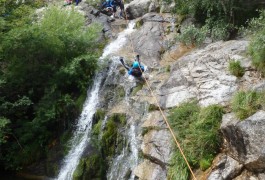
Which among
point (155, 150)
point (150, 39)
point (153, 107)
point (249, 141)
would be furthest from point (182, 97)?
point (150, 39)

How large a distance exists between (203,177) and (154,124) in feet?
9.32

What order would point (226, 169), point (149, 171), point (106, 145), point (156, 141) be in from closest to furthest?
1. point (226, 169)
2. point (149, 171)
3. point (156, 141)
4. point (106, 145)

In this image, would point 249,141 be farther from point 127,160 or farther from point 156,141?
point 127,160

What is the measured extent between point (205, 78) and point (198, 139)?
111 inches

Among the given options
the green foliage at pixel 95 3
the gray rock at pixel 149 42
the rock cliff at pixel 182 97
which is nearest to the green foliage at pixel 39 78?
the rock cliff at pixel 182 97

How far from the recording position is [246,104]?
7.71 metres

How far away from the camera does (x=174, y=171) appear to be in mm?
8266

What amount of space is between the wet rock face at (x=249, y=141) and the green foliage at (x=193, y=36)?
22.5 ft

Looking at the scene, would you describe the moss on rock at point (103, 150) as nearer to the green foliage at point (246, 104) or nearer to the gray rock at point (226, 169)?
the gray rock at point (226, 169)

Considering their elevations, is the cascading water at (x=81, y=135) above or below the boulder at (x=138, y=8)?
below

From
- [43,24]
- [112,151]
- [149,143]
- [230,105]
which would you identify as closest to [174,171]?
[149,143]

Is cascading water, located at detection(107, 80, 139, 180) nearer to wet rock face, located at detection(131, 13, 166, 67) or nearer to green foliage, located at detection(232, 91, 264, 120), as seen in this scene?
green foliage, located at detection(232, 91, 264, 120)

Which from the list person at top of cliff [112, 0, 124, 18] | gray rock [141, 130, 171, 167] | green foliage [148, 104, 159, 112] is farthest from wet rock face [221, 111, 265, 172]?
person at top of cliff [112, 0, 124, 18]

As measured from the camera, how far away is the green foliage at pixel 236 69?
971 cm
